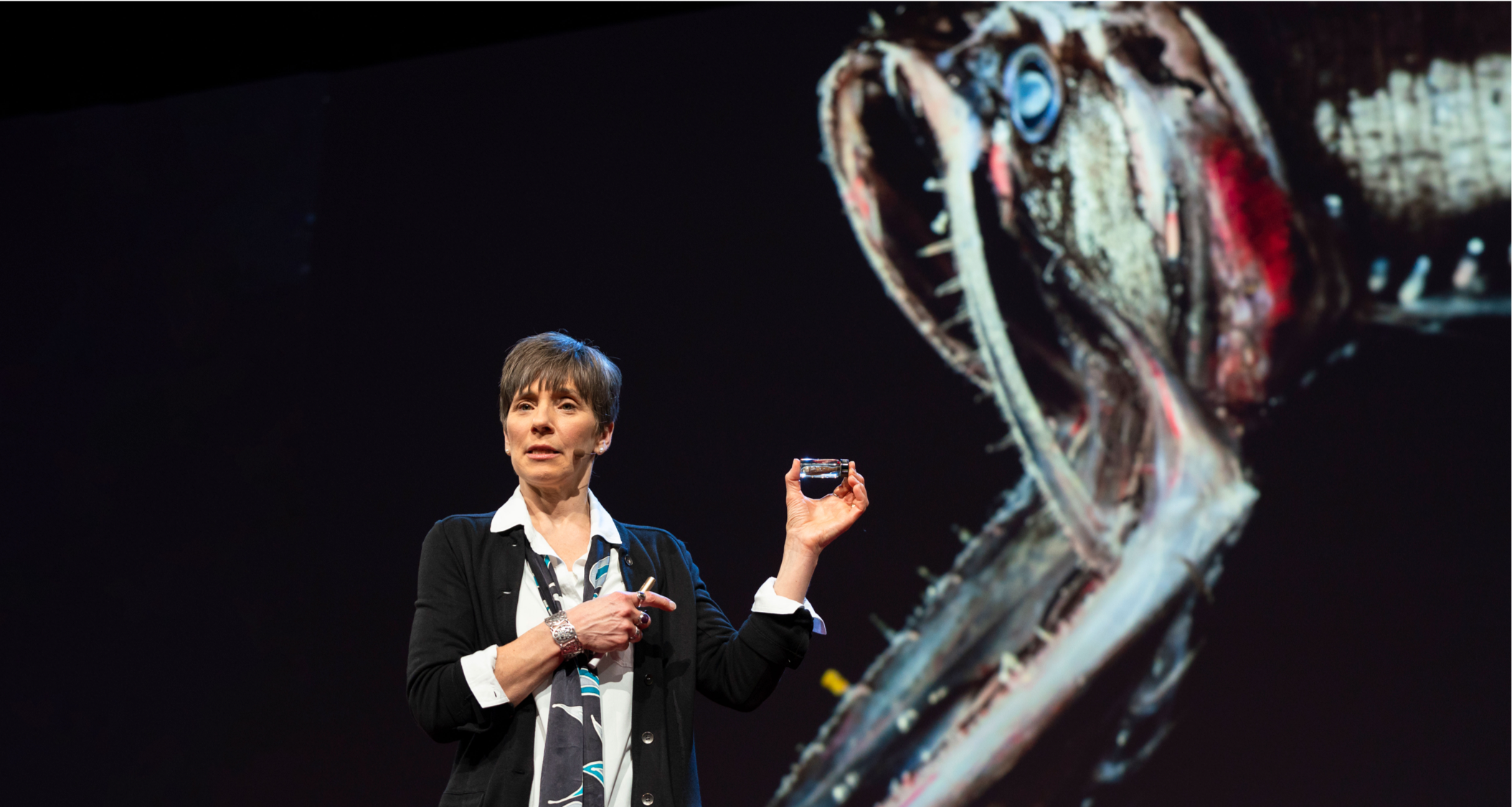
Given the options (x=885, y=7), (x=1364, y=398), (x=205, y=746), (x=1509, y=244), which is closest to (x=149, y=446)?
(x=205, y=746)

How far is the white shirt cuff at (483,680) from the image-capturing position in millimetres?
1291

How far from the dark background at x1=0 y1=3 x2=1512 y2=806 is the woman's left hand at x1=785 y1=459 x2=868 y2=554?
4.31 ft

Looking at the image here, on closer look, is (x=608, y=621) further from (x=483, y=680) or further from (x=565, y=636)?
(x=483, y=680)

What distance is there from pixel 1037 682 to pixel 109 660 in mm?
2611

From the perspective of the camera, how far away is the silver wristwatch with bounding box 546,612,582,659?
4.27ft

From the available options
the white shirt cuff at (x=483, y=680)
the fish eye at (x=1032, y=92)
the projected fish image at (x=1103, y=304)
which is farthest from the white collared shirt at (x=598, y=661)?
the fish eye at (x=1032, y=92)

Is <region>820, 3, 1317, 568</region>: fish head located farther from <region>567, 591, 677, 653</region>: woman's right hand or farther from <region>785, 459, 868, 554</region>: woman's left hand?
<region>567, 591, 677, 653</region>: woman's right hand

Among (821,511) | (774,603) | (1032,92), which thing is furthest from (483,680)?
(1032,92)

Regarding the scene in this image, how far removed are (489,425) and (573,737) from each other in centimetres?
197

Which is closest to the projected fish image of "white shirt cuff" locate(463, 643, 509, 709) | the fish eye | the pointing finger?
the fish eye

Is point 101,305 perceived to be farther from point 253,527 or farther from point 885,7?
point 885,7

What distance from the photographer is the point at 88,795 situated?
11.0 feet

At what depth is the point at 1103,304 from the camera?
9.04ft

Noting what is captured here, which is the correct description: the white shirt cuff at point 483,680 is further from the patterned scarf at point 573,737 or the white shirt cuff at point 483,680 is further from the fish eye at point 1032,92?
the fish eye at point 1032,92
